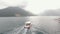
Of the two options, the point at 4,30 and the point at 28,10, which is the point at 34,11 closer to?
the point at 28,10

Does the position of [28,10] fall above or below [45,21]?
above

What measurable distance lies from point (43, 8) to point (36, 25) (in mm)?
254

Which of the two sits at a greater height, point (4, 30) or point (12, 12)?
point (12, 12)

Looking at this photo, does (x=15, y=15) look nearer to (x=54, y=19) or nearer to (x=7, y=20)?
(x=7, y=20)

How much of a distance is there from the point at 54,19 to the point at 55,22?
43 mm

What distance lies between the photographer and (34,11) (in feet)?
4.42

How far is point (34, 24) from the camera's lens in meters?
1.33

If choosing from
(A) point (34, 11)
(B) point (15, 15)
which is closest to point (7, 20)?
(B) point (15, 15)

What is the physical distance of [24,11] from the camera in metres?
1.35

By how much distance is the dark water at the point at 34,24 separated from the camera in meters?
1.32

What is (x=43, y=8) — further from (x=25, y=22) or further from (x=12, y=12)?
(x=12, y=12)

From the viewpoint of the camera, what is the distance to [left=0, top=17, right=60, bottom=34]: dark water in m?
1.32

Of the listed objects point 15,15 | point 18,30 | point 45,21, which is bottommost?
point 18,30

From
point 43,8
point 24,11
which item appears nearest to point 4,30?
point 24,11
